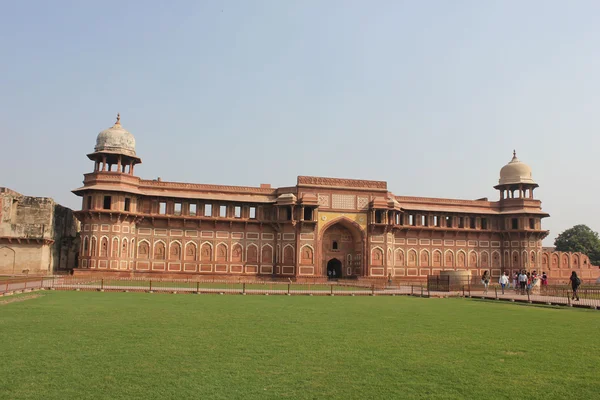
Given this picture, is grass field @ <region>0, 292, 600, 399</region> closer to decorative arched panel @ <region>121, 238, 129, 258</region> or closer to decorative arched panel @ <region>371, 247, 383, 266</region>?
decorative arched panel @ <region>121, 238, 129, 258</region>

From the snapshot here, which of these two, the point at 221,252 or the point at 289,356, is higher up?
the point at 221,252

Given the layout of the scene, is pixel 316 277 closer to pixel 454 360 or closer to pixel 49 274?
pixel 49 274

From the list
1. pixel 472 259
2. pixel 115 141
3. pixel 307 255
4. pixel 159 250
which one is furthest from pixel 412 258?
pixel 115 141

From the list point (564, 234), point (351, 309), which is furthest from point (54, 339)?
point (564, 234)

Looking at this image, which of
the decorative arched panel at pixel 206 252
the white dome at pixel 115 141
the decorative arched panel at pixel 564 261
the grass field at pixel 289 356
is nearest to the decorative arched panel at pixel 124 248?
the decorative arched panel at pixel 206 252

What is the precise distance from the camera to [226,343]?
9.89 meters

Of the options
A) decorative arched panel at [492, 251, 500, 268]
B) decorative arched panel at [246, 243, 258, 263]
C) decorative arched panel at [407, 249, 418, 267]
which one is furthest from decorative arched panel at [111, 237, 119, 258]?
decorative arched panel at [492, 251, 500, 268]

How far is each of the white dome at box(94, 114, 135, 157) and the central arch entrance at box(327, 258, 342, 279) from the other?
58.8ft

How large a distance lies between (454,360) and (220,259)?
34.3 metres

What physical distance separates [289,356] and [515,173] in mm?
43251

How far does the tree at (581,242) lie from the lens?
70062mm

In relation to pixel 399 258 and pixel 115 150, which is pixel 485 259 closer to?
pixel 399 258

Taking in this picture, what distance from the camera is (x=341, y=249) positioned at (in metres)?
44.0

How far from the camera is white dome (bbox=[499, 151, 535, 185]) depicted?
46934mm
